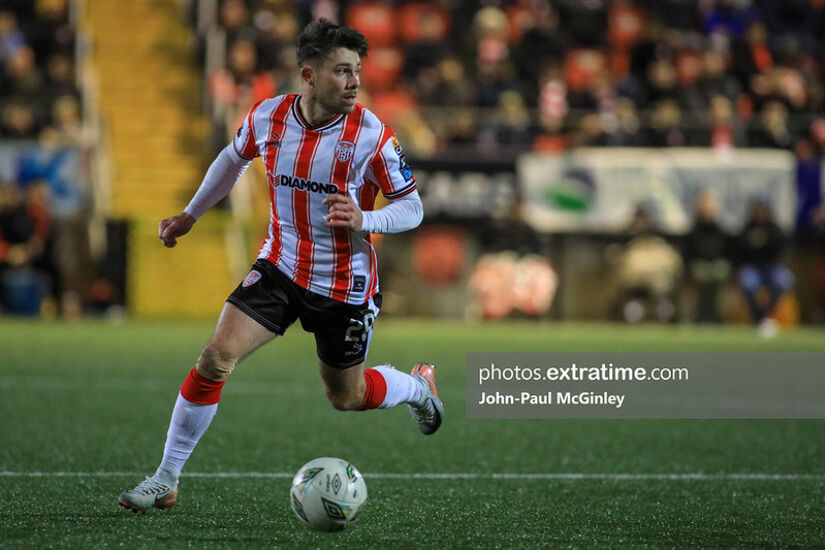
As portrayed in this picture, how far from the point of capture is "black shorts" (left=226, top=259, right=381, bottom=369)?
195 inches

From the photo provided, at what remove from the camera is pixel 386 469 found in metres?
6.03

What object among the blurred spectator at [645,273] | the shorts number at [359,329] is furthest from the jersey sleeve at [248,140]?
the blurred spectator at [645,273]

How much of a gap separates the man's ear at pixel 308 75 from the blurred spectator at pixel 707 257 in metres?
12.9

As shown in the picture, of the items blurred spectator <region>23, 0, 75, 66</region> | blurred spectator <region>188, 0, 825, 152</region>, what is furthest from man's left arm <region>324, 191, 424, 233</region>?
blurred spectator <region>23, 0, 75, 66</region>

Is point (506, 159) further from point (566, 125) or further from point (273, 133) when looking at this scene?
point (273, 133)

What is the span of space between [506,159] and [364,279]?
39.4 feet

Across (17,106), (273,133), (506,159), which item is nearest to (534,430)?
(273,133)

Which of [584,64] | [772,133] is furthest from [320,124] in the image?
[584,64]

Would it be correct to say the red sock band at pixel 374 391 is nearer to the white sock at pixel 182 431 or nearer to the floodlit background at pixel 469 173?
the white sock at pixel 182 431

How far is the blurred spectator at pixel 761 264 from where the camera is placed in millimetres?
17109

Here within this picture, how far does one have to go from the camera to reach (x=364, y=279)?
511 cm

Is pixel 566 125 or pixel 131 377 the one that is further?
pixel 566 125

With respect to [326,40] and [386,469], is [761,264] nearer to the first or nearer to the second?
[386,469]

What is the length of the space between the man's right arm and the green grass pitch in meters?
1.11
